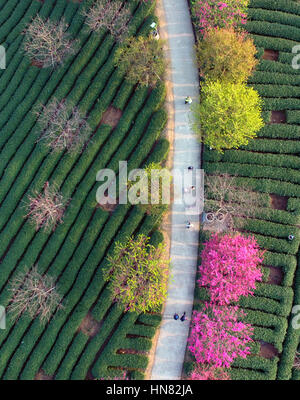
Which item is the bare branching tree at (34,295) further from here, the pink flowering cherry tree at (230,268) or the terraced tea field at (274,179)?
the pink flowering cherry tree at (230,268)

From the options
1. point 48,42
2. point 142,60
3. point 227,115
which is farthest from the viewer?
point 48,42

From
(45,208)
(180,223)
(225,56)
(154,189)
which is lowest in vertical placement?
(180,223)

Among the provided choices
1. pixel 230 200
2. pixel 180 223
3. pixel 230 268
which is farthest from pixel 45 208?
pixel 230 268

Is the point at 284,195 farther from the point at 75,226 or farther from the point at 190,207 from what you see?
the point at 75,226

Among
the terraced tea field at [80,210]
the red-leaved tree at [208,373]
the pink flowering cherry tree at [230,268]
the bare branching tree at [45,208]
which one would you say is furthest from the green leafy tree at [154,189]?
the red-leaved tree at [208,373]

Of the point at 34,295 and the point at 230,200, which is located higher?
the point at 230,200

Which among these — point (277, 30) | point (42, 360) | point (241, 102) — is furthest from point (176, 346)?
point (277, 30)

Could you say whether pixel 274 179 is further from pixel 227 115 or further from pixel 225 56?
pixel 225 56
